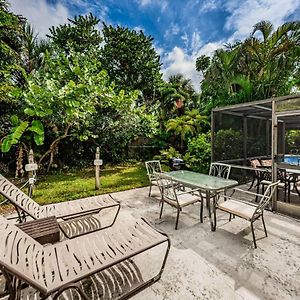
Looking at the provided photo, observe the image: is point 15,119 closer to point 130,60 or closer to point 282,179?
point 282,179

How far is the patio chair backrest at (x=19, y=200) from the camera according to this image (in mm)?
3198

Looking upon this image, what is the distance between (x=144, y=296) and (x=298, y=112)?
185 inches

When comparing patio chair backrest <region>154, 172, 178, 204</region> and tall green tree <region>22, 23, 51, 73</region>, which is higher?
tall green tree <region>22, 23, 51, 73</region>

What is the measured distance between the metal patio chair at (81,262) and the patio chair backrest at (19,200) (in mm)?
983

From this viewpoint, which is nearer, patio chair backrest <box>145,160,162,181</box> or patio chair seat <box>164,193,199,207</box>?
patio chair seat <box>164,193,199,207</box>

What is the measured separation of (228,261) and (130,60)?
1478 centimetres

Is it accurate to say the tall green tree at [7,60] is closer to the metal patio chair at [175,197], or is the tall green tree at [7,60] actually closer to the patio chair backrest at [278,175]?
the metal patio chair at [175,197]

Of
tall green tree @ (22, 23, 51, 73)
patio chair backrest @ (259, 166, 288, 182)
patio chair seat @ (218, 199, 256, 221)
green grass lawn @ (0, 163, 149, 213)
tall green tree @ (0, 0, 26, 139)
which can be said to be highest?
tall green tree @ (22, 23, 51, 73)

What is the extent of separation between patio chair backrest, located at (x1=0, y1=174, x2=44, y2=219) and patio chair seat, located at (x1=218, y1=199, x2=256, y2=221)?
3.44 metres

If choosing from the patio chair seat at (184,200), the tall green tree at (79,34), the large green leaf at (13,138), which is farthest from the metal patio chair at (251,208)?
the tall green tree at (79,34)

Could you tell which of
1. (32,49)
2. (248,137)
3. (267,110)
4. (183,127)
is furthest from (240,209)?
(32,49)

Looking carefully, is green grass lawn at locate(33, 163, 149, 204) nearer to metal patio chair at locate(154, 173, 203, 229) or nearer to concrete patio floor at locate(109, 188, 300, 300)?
concrete patio floor at locate(109, 188, 300, 300)

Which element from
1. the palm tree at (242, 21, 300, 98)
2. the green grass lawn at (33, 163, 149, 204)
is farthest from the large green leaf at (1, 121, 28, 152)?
the palm tree at (242, 21, 300, 98)

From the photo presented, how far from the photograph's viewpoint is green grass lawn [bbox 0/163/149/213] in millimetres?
5777
